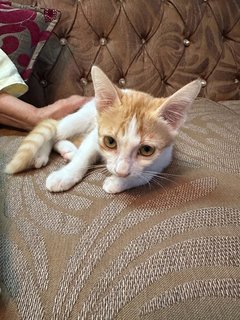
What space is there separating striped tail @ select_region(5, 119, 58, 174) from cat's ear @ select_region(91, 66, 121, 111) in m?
0.18

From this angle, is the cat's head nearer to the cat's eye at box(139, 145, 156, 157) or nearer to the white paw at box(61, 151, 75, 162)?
the cat's eye at box(139, 145, 156, 157)

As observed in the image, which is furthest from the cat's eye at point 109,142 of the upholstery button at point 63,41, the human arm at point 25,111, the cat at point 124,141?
the upholstery button at point 63,41

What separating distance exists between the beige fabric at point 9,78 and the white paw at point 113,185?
0.49 meters

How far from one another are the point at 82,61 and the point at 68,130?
1.40 ft

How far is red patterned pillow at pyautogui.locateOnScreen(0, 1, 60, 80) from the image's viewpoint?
1.06m

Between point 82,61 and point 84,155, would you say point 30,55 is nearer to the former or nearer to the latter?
point 82,61

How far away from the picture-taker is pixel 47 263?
572 mm

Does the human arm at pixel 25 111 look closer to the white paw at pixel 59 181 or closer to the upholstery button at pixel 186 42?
the white paw at pixel 59 181

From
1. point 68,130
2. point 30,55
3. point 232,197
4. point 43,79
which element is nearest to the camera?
point 232,197

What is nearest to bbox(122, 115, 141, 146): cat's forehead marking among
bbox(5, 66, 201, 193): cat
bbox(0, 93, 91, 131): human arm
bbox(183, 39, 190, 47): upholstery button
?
Answer: bbox(5, 66, 201, 193): cat

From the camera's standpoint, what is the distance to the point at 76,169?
78 cm

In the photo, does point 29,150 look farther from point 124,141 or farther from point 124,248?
point 124,248

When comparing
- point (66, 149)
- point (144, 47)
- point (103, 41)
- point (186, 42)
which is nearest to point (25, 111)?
point (66, 149)

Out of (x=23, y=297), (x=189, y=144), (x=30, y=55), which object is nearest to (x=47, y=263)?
(x=23, y=297)
